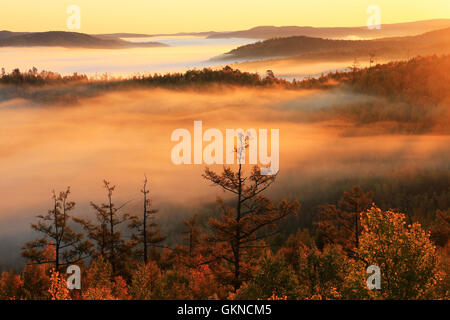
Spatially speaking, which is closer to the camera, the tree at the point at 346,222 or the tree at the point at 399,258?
the tree at the point at 399,258

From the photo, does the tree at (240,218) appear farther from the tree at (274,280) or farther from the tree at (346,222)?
the tree at (346,222)

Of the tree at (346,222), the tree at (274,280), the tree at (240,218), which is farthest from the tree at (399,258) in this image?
the tree at (346,222)

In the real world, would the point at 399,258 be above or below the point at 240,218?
below

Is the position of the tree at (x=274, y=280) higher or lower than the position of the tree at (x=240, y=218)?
lower

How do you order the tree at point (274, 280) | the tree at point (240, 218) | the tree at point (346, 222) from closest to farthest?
1. the tree at point (240, 218)
2. the tree at point (274, 280)
3. the tree at point (346, 222)

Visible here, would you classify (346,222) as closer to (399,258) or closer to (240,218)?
(240,218)

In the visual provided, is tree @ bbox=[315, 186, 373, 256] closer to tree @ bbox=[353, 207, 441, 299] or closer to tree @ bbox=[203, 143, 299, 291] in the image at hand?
tree @ bbox=[203, 143, 299, 291]

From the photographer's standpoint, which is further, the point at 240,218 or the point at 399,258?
the point at 240,218

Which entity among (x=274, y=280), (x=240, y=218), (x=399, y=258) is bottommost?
(x=274, y=280)

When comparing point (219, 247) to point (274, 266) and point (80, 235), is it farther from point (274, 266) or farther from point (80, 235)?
point (80, 235)

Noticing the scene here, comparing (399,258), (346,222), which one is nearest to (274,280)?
(399,258)

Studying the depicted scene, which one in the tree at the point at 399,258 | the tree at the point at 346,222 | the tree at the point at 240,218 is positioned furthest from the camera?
the tree at the point at 346,222
